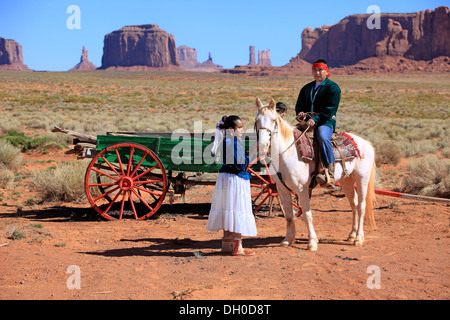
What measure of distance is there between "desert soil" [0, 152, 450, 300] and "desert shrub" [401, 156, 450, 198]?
3.90ft

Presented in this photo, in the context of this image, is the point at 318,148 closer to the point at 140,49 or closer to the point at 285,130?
the point at 285,130

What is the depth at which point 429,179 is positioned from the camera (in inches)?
407

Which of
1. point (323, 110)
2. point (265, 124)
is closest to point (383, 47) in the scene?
point (323, 110)

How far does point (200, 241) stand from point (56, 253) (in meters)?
2.15

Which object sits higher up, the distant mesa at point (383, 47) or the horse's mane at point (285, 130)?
the distant mesa at point (383, 47)

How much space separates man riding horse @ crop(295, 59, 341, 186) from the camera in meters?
6.03

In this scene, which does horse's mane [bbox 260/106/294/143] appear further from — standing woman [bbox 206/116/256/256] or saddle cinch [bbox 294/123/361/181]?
standing woman [bbox 206/116/256/256]

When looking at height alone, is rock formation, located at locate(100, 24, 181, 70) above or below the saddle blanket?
above

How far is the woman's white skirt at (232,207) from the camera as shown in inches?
217

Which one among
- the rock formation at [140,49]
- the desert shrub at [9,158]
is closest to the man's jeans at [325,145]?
the desert shrub at [9,158]

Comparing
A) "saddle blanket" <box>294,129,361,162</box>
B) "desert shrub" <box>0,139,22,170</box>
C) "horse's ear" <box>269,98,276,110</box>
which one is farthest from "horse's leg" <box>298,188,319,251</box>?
"desert shrub" <box>0,139,22,170</box>

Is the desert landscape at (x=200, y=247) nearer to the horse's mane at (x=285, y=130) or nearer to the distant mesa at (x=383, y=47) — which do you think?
the horse's mane at (x=285, y=130)

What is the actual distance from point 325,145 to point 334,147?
0.41 meters
